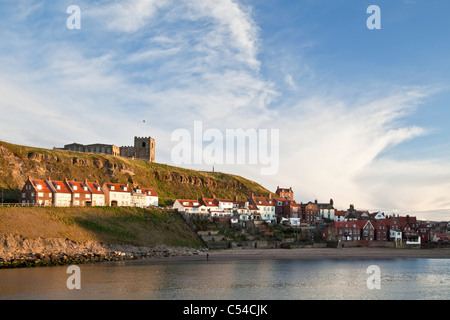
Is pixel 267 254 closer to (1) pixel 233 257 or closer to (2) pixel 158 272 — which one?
(1) pixel 233 257

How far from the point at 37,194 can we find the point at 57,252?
21.3 metres

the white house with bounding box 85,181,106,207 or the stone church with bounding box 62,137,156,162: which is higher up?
the stone church with bounding box 62,137,156,162

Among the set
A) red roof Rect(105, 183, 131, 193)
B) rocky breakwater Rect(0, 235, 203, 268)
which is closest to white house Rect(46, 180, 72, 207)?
red roof Rect(105, 183, 131, 193)

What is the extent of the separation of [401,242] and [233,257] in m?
44.1

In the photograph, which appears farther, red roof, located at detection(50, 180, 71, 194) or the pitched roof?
the pitched roof

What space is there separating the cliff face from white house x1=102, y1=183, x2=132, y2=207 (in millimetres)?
16029

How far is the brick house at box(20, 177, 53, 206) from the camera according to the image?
243 feet

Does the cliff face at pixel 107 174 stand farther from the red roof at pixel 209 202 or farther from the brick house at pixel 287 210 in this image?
the brick house at pixel 287 210

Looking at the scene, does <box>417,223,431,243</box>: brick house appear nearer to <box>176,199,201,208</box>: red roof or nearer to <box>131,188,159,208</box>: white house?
<box>176,199,201,208</box>: red roof

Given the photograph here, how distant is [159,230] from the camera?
76.9m

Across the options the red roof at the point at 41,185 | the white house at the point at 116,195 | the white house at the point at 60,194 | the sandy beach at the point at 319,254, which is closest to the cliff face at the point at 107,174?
the red roof at the point at 41,185

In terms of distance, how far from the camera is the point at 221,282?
42281 millimetres

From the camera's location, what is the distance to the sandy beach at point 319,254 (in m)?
69.0

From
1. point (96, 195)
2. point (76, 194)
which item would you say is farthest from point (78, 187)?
point (96, 195)
